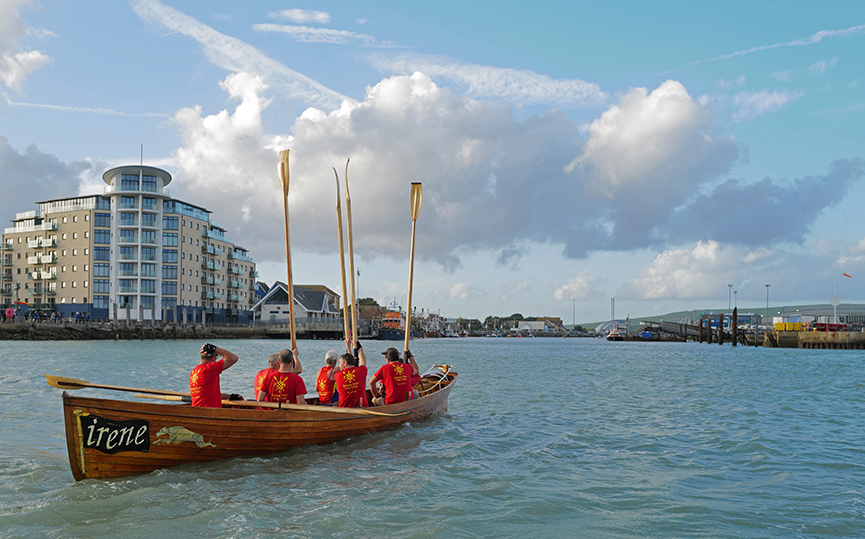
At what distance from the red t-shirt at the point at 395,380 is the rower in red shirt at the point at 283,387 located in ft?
9.01

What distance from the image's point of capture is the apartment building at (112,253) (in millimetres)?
83000

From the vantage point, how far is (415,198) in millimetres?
20859

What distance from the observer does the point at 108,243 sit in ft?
274

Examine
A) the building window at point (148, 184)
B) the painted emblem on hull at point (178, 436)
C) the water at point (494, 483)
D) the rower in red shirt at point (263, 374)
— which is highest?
the building window at point (148, 184)

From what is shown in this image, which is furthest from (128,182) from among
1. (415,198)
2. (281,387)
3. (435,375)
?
(281,387)

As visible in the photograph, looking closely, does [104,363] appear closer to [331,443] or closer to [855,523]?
[331,443]

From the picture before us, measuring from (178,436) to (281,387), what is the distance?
2201 mm

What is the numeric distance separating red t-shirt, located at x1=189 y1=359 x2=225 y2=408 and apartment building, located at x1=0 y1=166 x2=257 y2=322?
76.5m

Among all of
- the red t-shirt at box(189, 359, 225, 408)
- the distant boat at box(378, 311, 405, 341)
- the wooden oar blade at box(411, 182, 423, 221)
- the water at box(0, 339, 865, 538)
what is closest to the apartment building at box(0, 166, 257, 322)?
the distant boat at box(378, 311, 405, 341)

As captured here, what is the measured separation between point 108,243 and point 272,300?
2901cm

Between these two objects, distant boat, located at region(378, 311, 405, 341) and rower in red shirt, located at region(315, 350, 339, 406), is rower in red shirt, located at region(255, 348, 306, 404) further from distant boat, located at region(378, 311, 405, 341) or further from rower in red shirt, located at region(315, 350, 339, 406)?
distant boat, located at region(378, 311, 405, 341)

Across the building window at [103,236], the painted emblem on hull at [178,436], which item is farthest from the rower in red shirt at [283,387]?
the building window at [103,236]

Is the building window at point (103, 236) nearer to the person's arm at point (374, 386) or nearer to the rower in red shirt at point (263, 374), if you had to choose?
the person's arm at point (374, 386)

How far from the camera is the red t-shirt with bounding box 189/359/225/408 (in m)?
9.86
